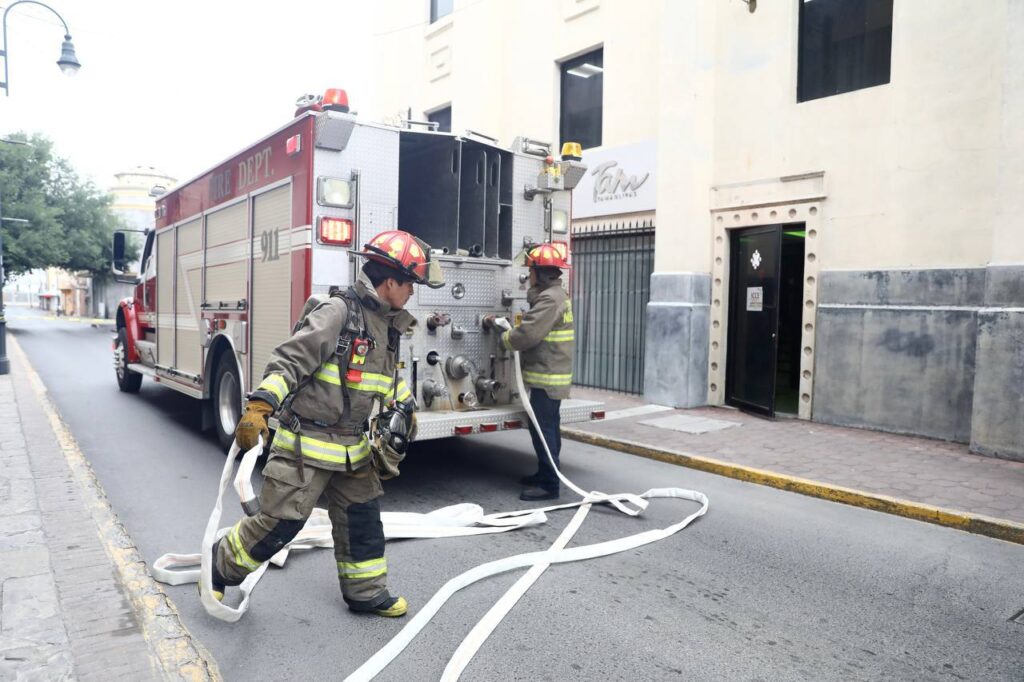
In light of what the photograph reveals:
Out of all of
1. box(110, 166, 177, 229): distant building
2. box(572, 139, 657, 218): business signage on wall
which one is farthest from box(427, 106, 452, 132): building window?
box(110, 166, 177, 229): distant building

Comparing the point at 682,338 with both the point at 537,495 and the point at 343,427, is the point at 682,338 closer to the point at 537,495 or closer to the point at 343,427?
the point at 537,495

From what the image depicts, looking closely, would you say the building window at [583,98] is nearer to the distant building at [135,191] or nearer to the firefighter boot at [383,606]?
the firefighter boot at [383,606]

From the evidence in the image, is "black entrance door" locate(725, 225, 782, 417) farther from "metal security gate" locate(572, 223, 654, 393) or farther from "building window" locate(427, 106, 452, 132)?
"building window" locate(427, 106, 452, 132)

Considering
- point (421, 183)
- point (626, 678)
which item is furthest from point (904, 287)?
point (626, 678)

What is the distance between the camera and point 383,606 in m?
3.46

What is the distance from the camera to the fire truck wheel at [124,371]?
35.0ft

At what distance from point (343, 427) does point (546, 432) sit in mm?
2564

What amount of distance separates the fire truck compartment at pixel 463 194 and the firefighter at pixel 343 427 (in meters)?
2.91

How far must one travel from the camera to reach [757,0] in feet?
31.2

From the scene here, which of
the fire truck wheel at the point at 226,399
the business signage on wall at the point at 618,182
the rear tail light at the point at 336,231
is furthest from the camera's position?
the business signage on wall at the point at 618,182

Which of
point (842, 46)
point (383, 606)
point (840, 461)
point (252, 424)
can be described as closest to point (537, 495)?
point (383, 606)

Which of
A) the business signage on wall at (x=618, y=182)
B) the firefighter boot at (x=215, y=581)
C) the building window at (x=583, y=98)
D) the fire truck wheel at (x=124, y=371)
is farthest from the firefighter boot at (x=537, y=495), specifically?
the building window at (x=583, y=98)

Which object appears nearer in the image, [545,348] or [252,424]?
[252,424]

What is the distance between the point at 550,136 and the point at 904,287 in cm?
683
